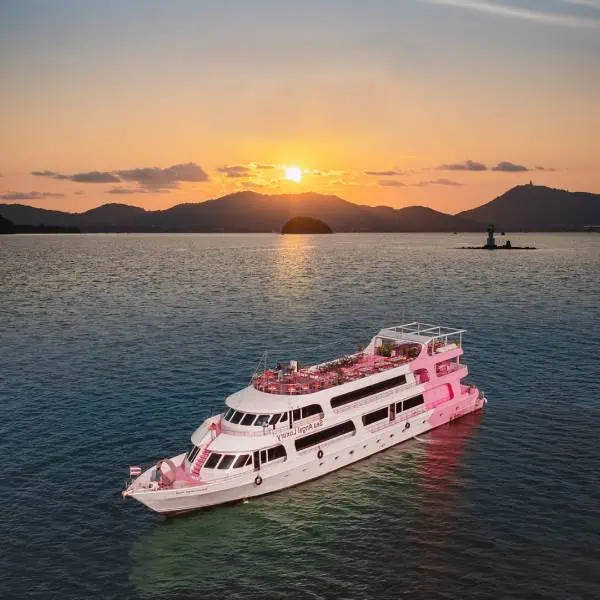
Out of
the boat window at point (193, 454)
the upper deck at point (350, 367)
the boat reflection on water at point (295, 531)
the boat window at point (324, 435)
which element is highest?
the upper deck at point (350, 367)

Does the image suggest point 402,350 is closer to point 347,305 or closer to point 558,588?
point 558,588

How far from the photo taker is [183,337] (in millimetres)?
82500

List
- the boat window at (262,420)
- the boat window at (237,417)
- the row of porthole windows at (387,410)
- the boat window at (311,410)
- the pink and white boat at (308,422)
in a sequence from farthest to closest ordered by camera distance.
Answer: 1. the row of porthole windows at (387,410)
2. the boat window at (311,410)
3. the boat window at (237,417)
4. the boat window at (262,420)
5. the pink and white boat at (308,422)

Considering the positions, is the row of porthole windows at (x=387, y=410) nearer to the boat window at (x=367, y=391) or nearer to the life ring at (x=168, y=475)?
the boat window at (x=367, y=391)

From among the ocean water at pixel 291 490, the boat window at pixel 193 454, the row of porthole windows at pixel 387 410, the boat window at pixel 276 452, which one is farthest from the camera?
the row of porthole windows at pixel 387 410

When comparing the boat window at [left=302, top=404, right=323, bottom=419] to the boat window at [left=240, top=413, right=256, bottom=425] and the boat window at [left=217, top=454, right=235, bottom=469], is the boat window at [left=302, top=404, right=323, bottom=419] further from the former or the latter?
the boat window at [left=217, top=454, right=235, bottom=469]

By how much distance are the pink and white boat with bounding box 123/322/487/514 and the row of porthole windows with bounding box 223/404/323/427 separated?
7 centimetres

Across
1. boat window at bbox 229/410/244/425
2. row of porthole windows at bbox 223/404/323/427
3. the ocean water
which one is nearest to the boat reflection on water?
the ocean water

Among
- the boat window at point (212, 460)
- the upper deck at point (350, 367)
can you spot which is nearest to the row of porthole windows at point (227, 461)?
the boat window at point (212, 460)

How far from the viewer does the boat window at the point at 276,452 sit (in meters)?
38.2

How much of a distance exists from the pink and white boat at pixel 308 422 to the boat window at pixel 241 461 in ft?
0.21

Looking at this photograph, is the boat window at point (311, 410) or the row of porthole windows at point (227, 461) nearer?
the row of porthole windows at point (227, 461)

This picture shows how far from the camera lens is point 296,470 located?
39.0 meters

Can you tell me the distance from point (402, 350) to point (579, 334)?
43236 millimetres
